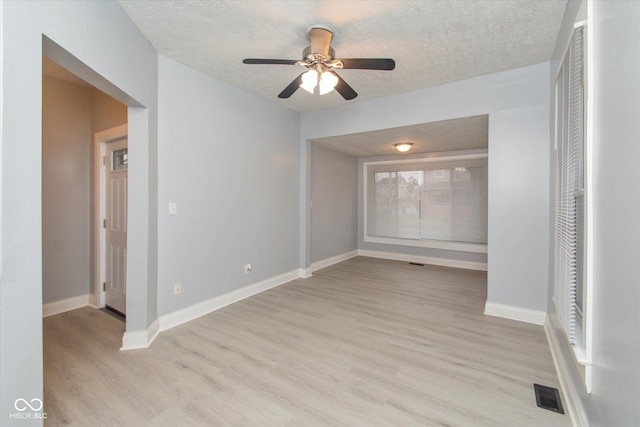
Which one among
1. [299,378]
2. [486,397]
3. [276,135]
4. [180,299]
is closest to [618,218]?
[486,397]

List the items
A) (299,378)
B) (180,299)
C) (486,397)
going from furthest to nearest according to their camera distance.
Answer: (180,299) → (299,378) → (486,397)

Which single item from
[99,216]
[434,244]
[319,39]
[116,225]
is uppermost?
[319,39]

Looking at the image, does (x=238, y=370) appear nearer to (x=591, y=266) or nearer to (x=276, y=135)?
(x=591, y=266)

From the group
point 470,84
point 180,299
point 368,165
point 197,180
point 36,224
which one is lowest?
point 180,299

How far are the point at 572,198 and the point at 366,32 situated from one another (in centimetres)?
200

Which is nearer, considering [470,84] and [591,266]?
[591,266]

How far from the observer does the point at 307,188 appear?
4887 millimetres

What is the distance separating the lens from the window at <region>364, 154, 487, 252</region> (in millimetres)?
5512

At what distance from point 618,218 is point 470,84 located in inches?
112

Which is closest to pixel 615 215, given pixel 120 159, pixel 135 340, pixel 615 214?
pixel 615 214

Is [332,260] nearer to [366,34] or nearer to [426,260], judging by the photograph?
[426,260]

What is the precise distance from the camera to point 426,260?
600 centimetres

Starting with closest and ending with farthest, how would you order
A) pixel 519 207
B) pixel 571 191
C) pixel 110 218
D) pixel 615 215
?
1. pixel 615 215
2. pixel 571 191
3. pixel 519 207
4. pixel 110 218

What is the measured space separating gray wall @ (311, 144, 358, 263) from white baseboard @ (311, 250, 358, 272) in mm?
51
